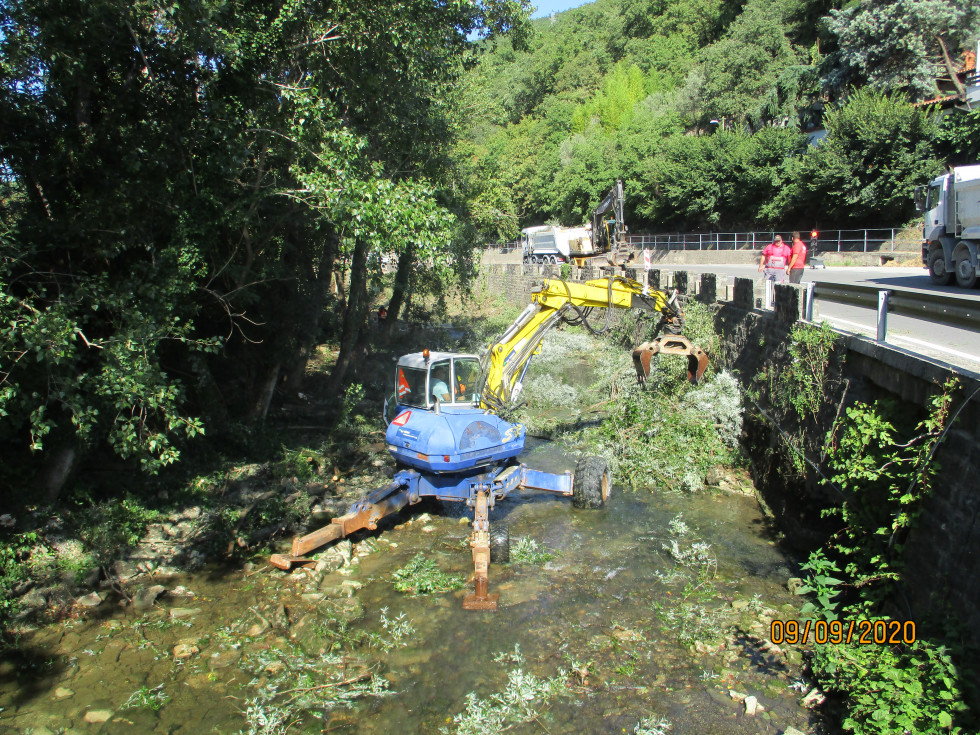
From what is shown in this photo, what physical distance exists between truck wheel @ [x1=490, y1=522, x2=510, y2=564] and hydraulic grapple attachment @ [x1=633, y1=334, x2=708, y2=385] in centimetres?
373

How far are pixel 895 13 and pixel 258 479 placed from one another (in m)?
39.6

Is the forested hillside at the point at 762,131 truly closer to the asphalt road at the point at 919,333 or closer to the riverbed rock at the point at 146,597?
the asphalt road at the point at 919,333

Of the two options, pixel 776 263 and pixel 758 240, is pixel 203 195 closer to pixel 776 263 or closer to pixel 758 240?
pixel 776 263

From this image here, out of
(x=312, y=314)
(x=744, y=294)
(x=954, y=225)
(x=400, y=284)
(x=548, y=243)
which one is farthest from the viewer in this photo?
(x=548, y=243)

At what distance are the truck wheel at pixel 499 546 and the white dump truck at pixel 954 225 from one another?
489 inches

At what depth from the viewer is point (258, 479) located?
11.7 m

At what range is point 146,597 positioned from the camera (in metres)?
8.21

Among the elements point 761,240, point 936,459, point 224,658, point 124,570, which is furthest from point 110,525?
point 761,240

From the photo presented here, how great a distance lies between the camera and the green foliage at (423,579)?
859 centimetres

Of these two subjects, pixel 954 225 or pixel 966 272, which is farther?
pixel 954 225

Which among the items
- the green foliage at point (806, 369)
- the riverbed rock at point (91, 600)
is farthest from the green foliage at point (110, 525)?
the green foliage at point (806, 369)

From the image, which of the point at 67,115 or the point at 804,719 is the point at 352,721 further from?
the point at 67,115

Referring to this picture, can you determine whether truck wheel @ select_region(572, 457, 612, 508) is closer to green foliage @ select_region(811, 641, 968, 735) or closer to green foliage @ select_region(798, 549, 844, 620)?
green foliage @ select_region(798, 549, 844, 620)
